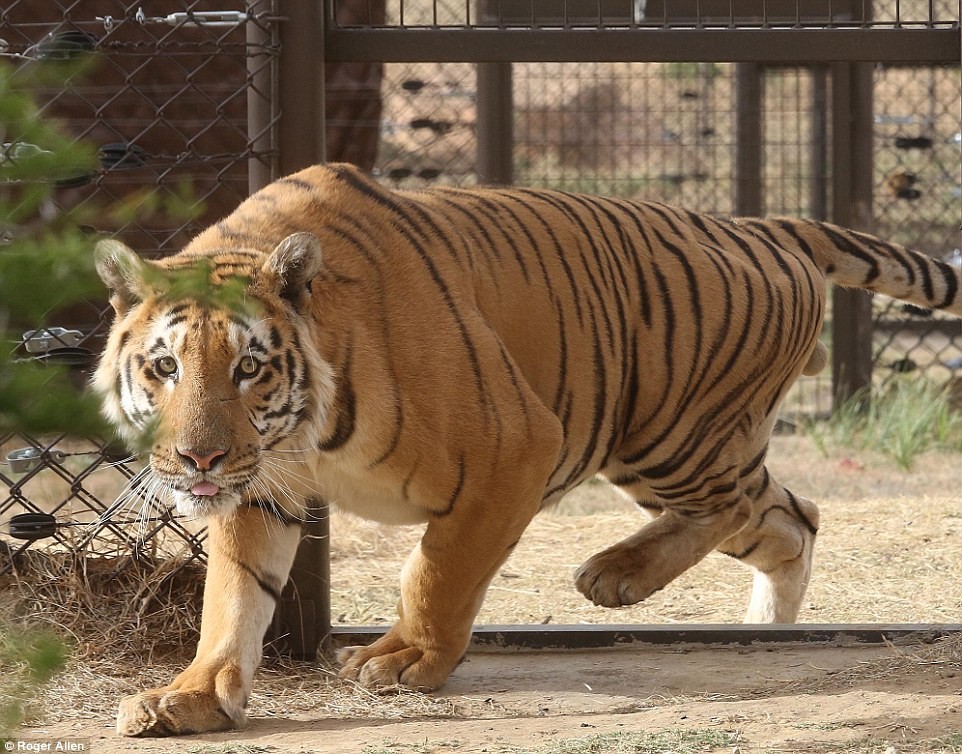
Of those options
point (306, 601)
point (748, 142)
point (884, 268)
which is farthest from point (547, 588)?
point (748, 142)

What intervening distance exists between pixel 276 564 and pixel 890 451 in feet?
13.5

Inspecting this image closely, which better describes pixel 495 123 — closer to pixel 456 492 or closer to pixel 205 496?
pixel 456 492

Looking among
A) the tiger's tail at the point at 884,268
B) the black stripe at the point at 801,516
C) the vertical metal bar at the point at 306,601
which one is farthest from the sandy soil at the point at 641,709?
the tiger's tail at the point at 884,268

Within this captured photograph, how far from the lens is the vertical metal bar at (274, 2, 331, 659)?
10.9ft

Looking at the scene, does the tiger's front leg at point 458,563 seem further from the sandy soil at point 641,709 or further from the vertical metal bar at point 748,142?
the vertical metal bar at point 748,142

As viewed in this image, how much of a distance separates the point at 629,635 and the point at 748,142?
4113mm

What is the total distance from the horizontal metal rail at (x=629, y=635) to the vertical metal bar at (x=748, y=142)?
3.88m

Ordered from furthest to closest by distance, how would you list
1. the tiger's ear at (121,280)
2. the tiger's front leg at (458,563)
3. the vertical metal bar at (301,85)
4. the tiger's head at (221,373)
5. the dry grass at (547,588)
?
the vertical metal bar at (301,85) < the dry grass at (547,588) < the tiger's front leg at (458,563) < the tiger's head at (221,373) < the tiger's ear at (121,280)

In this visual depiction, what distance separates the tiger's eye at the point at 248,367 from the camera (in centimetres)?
274

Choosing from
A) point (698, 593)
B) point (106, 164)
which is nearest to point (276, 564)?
point (106, 164)

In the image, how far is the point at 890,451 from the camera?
6.43 meters

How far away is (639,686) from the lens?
3225 mm

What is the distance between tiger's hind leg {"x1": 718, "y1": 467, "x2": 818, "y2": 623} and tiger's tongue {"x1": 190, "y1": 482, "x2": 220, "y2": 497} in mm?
1898

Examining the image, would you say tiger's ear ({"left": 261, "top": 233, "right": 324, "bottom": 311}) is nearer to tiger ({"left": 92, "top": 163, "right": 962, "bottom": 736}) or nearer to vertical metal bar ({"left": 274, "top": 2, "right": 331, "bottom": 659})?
tiger ({"left": 92, "top": 163, "right": 962, "bottom": 736})
